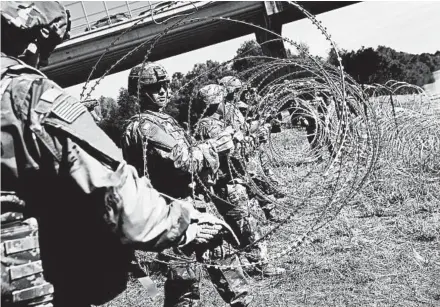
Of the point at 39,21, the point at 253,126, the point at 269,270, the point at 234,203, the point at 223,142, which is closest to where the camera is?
the point at 39,21

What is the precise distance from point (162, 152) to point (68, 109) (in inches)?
81.3

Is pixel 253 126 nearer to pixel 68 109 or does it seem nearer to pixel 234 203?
pixel 234 203

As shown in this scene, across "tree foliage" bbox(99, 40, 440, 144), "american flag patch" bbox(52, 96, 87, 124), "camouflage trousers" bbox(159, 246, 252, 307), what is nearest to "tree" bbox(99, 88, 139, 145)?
"tree foliage" bbox(99, 40, 440, 144)

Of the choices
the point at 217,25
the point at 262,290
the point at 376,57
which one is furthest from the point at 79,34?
the point at 262,290

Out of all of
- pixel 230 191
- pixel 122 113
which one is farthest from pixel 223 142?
pixel 122 113

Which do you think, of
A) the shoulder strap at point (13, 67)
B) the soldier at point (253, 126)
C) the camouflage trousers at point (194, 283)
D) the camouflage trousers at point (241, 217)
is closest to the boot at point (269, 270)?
the camouflage trousers at point (241, 217)

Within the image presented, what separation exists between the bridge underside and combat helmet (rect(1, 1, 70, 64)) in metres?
14.5

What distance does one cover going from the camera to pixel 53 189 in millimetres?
2004

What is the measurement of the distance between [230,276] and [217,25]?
13899 mm

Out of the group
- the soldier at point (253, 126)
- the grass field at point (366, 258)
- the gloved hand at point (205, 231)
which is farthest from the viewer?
the soldier at point (253, 126)

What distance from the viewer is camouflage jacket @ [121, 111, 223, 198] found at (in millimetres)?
4008

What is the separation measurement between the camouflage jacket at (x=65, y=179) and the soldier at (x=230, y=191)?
146 inches

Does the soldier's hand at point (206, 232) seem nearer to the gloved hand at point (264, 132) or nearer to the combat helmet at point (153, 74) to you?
the combat helmet at point (153, 74)

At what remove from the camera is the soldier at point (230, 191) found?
599 centimetres
